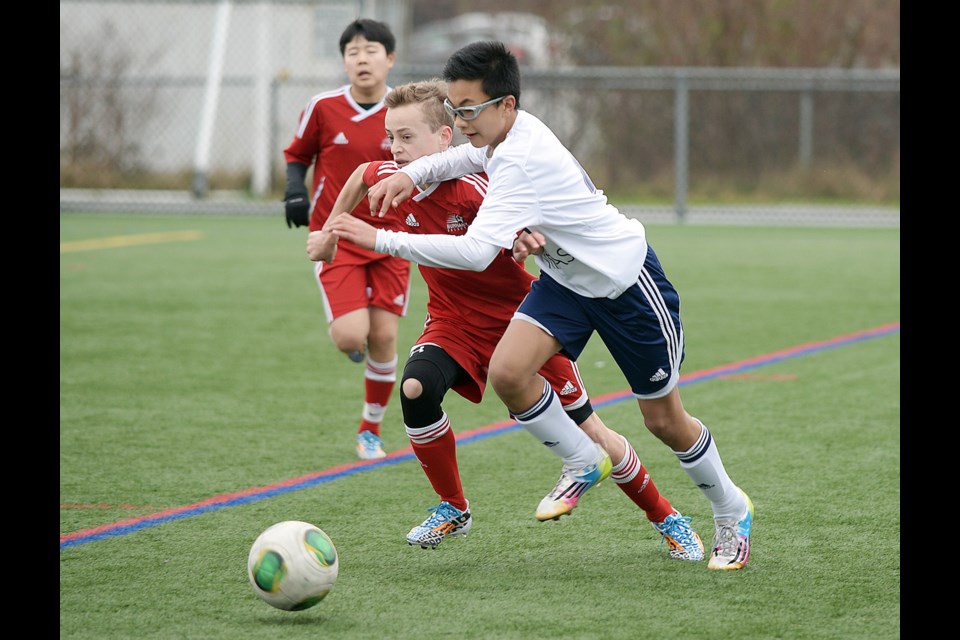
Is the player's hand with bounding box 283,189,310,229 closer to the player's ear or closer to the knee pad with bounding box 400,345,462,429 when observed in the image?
the player's ear

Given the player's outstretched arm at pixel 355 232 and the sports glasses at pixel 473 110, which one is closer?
the player's outstretched arm at pixel 355 232

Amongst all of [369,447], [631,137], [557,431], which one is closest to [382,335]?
[369,447]

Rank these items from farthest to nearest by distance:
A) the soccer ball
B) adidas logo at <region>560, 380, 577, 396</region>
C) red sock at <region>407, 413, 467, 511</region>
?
adidas logo at <region>560, 380, 577, 396</region> < red sock at <region>407, 413, 467, 511</region> < the soccer ball

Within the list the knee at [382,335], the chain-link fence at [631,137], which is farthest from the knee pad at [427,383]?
the chain-link fence at [631,137]

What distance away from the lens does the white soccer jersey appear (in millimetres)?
4031

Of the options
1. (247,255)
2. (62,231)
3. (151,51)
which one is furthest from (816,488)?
(151,51)

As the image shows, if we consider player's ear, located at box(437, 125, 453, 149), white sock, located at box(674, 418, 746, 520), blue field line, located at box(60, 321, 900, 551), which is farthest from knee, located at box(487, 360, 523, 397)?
blue field line, located at box(60, 321, 900, 551)

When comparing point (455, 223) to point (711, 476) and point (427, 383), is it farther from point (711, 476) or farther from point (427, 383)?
point (711, 476)

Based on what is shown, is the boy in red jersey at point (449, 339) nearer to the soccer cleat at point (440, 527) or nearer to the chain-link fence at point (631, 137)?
the soccer cleat at point (440, 527)

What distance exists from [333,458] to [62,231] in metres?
11.3

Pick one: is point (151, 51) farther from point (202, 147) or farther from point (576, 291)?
point (576, 291)

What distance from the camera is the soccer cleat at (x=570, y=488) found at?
433cm

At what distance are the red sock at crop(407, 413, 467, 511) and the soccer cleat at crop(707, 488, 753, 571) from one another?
0.89 metres

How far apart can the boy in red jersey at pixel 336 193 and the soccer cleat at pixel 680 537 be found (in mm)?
1911
